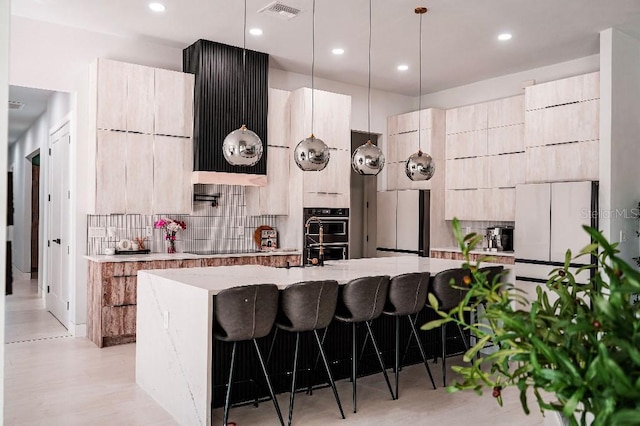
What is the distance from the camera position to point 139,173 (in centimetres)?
580

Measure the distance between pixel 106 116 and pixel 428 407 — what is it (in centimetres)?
420

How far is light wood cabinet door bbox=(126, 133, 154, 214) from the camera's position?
5.74m

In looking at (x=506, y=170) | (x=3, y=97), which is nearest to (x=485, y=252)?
(x=506, y=170)

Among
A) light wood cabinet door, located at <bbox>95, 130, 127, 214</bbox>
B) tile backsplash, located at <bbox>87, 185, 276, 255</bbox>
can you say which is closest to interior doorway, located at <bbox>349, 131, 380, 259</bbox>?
tile backsplash, located at <bbox>87, 185, 276, 255</bbox>

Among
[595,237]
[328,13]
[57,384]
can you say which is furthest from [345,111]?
[595,237]

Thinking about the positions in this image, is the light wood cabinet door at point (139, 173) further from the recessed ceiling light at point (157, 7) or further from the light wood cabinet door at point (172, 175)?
the recessed ceiling light at point (157, 7)

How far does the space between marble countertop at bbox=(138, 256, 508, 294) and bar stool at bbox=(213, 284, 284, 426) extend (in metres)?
0.12

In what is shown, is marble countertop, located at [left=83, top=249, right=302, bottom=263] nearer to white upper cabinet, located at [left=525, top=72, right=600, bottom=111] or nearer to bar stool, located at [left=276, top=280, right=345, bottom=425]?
bar stool, located at [left=276, top=280, right=345, bottom=425]

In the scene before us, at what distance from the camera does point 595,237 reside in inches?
34.5

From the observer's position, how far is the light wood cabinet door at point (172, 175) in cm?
592

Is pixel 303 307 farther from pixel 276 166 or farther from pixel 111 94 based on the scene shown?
pixel 276 166

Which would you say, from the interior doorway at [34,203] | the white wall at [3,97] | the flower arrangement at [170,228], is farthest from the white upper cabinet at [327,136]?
the interior doorway at [34,203]

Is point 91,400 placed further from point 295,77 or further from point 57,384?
point 295,77

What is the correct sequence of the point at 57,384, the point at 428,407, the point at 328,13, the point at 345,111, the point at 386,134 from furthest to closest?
the point at 386,134, the point at 345,111, the point at 328,13, the point at 57,384, the point at 428,407
